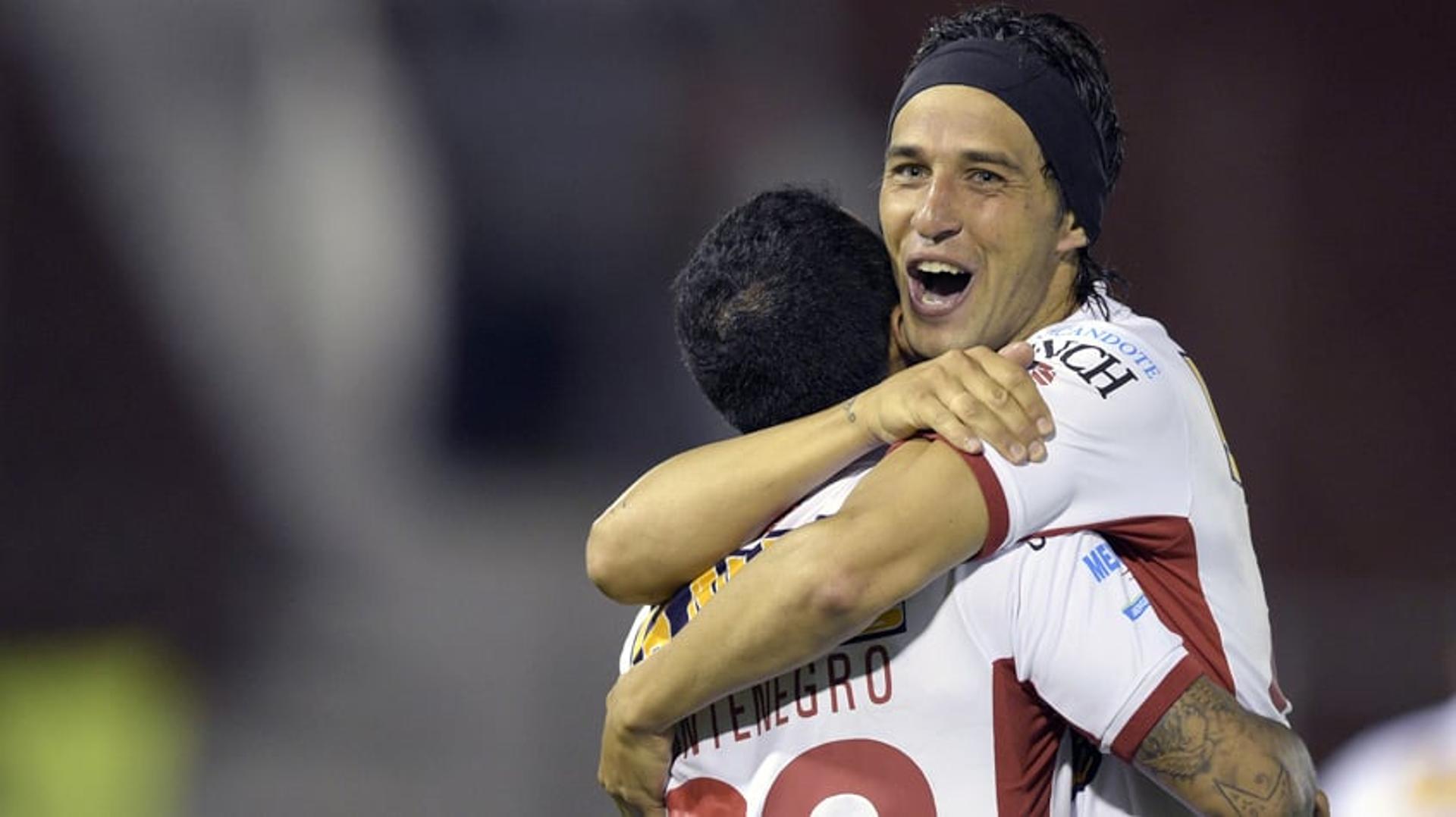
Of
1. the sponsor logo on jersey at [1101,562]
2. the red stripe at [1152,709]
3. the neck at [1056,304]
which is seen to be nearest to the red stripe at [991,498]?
the sponsor logo on jersey at [1101,562]

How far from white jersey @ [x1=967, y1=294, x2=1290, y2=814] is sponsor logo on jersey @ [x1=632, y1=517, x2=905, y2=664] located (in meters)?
0.19

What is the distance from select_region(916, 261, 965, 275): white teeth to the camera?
2707mm

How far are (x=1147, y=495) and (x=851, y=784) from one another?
0.53 metres

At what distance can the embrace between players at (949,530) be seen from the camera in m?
2.29

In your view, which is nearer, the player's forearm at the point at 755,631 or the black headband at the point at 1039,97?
the player's forearm at the point at 755,631

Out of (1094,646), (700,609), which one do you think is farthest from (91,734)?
(1094,646)

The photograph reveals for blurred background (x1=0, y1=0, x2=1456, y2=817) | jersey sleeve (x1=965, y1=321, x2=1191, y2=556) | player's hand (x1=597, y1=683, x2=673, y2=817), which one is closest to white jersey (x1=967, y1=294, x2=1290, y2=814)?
jersey sleeve (x1=965, y1=321, x2=1191, y2=556)

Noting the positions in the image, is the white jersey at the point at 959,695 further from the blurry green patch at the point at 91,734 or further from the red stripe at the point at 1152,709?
the blurry green patch at the point at 91,734

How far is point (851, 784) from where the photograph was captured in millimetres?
2432

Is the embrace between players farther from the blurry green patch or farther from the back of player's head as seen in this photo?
the blurry green patch

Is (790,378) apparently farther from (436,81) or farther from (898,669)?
(436,81)

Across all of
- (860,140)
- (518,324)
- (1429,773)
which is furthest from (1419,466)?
(518,324)

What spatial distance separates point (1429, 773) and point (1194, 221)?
6.17 ft

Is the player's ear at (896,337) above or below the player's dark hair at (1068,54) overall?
below
